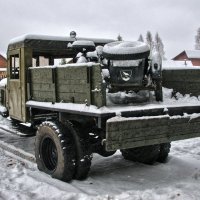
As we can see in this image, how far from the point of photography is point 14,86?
284 inches

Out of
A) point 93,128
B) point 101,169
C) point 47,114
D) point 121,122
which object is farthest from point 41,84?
point 121,122

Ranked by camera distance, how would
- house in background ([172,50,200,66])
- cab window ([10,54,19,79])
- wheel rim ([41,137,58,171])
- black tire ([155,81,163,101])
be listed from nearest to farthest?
black tire ([155,81,163,101])
wheel rim ([41,137,58,171])
cab window ([10,54,19,79])
house in background ([172,50,200,66])

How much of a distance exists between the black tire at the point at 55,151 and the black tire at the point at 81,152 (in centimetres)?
6

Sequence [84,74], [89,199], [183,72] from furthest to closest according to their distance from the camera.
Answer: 1. [183,72]
2. [84,74]
3. [89,199]

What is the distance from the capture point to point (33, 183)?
5.13 metres

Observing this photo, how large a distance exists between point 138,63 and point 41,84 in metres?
1.55

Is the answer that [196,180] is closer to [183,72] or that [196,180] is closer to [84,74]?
[183,72]

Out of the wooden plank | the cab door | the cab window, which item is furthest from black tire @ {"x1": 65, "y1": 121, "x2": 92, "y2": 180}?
the cab window

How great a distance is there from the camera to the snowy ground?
4645mm

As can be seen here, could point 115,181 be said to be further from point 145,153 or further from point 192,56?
point 192,56

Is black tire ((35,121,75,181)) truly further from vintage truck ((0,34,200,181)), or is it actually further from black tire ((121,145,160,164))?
black tire ((121,145,160,164))

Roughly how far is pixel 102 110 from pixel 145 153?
1996 millimetres

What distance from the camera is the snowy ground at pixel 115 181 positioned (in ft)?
15.2

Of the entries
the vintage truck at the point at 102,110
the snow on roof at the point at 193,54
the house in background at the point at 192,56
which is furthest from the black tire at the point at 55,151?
the snow on roof at the point at 193,54
